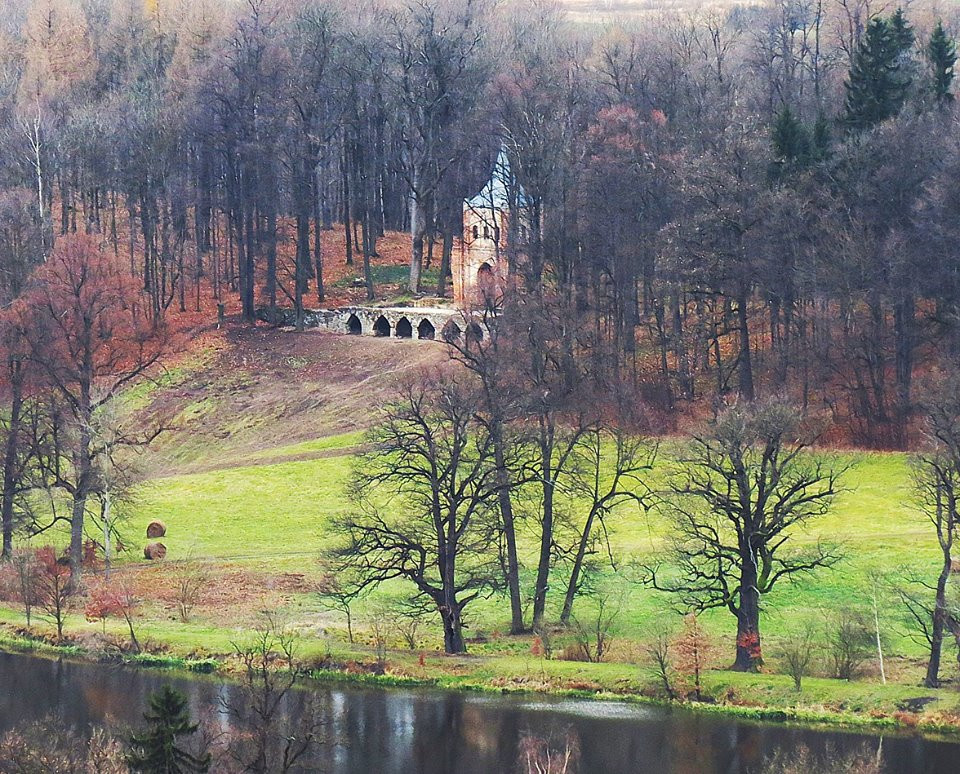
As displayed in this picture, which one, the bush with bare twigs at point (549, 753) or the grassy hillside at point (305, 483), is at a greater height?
the grassy hillside at point (305, 483)

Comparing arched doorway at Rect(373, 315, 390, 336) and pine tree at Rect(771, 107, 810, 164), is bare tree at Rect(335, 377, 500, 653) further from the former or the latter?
arched doorway at Rect(373, 315, 390, 336)

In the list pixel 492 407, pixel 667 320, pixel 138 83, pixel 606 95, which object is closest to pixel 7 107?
pixel 138 83

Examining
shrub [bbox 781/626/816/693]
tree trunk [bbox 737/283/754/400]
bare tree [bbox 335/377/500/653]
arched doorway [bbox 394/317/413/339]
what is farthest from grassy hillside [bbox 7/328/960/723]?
tree trunk [bbox 737/283/754/400]

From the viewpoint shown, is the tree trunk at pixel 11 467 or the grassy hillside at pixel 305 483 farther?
the tree trunk at pixel 11 467

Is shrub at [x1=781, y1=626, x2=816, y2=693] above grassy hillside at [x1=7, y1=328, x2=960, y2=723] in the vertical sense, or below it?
below

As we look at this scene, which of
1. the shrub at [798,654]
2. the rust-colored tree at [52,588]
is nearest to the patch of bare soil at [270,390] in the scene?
the rust-colored tree at [52,588]

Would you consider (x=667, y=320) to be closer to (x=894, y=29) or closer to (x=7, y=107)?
(x=894, y=29)

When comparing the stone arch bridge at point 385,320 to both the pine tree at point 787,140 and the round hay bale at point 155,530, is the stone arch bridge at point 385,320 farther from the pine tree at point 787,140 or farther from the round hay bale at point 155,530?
the round hay bale at point 155,530
